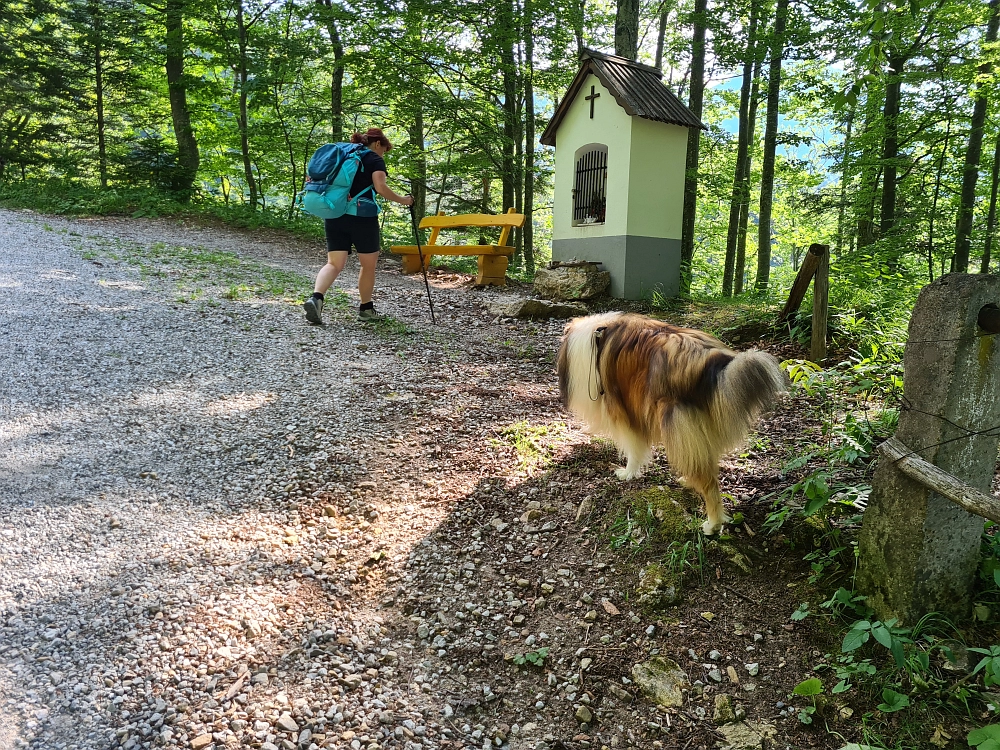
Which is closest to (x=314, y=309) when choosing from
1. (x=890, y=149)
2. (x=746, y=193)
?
(x=890, y=149)

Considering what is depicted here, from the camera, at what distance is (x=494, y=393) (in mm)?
4906

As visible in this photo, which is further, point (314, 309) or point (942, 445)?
point (314, 309)

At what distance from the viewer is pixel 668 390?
285cm

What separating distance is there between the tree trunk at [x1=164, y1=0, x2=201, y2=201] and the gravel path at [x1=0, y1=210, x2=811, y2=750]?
37.1ft

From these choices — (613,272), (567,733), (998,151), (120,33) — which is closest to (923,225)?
(998,151)

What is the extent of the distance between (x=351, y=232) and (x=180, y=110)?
12.6 m

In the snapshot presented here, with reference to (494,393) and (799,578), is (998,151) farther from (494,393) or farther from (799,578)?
(799,578)

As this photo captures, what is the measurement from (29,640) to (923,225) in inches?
590

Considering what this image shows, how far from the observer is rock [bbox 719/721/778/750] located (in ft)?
6.42

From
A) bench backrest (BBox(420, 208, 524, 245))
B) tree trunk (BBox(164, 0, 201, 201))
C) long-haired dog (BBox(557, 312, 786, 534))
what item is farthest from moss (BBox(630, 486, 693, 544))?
tree trunk (BBox(164, 0, 201, 201))

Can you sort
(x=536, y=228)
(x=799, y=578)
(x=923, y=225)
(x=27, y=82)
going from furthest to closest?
(x=536, y=228)
(x=27, y=82)
(x=923, y=225)
(x=799, y=578)

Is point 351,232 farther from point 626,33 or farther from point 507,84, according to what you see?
point 507,84

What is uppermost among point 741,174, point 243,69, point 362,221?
point 243,69

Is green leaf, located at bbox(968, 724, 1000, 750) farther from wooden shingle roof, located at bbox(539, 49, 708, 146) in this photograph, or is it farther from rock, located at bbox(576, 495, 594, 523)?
wooden shingle roof, located at bbox(539, 49, 708, 146)
